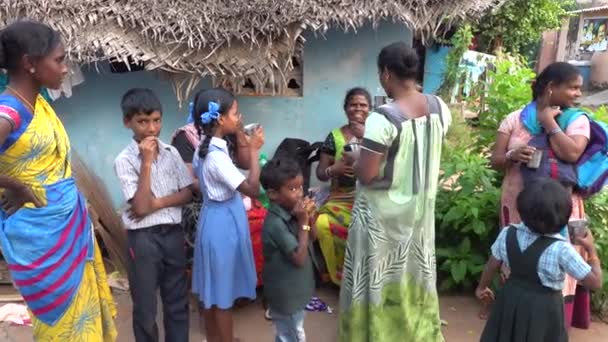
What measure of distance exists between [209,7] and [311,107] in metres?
1.29

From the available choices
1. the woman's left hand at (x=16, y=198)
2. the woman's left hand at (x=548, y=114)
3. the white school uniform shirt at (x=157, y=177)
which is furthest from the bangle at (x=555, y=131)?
the woman's left hand at (x=16, y=198)

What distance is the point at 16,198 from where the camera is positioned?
1.96 m

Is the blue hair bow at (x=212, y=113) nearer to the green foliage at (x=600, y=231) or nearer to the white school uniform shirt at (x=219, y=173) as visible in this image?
the white school uniform shirt at (x=219, y=173)

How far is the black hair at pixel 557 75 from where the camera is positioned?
278cm

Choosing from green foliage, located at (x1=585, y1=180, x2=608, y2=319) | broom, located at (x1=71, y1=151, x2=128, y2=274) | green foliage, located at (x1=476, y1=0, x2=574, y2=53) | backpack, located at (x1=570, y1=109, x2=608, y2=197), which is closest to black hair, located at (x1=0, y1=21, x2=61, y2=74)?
broom, located at (x1=71, y1=151, x2=128, y2=274)

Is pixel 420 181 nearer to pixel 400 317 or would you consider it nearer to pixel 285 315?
pixel 400 317

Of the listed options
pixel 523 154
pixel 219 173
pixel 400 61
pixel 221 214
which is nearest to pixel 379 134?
pixel 400 61

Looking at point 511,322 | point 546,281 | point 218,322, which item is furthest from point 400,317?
point 218,322

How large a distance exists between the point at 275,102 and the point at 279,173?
204 centimetres

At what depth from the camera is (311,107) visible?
4586 mm

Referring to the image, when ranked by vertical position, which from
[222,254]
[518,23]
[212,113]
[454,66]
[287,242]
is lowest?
[222,254]

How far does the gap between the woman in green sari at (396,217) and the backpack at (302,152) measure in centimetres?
153

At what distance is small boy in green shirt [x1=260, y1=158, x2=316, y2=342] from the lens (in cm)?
258

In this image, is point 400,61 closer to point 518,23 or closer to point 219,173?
point 219,173
